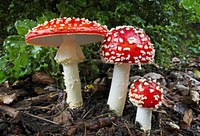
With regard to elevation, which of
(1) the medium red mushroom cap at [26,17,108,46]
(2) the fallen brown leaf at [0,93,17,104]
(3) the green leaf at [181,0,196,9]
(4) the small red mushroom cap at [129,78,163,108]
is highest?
(3) the green leaf at [181,0,196,9]

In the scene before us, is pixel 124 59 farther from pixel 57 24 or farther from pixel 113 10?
pixel 113 10

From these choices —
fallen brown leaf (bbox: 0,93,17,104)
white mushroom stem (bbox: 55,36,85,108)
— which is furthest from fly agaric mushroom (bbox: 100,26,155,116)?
fallen brown leaf (bbox: 0,93,17,104)

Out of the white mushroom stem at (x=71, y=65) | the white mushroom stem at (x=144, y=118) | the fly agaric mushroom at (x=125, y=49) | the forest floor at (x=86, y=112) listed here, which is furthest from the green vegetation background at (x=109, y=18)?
the white mushroom stem at (x=144, y=118)

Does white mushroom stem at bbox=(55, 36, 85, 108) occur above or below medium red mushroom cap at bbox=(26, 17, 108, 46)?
below

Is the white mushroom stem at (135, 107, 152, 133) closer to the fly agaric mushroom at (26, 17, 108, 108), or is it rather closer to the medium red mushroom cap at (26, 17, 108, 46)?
the fly agaric mushroom at (26, 17, 108, 108)

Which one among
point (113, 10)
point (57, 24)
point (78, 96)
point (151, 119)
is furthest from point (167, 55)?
point (57, 24)

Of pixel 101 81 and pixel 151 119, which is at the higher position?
pixel 101 81

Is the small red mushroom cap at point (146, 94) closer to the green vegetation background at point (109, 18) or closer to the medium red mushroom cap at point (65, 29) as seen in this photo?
the medium red mushroom cap at point (65, 29)

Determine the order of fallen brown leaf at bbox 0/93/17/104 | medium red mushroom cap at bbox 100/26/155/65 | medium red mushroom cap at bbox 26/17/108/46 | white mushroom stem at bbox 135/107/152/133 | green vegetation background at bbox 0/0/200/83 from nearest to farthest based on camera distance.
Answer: medium red mushroom cap at bbox 26/17/108/46 < medium red mushroom cap at bbox 100/26/155/65 < white mushroom stem at bbox 135/107/152/133 < fallen brown leaf at bbox 0/93/17/104 < green vegetation background at bbox 0/0/200/83
